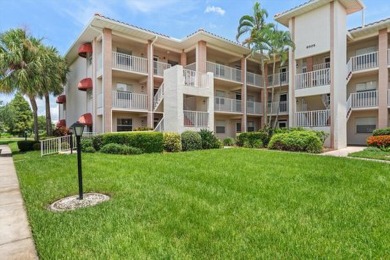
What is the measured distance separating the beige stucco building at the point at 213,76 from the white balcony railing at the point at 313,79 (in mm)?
77

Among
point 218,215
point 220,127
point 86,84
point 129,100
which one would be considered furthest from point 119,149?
point 220,127

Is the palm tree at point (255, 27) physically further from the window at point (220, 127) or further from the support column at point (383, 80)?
the support column at point (383, 80)

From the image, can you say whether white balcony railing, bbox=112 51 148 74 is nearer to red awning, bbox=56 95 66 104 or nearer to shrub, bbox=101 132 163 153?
shrub, bbox=101 132 163 153

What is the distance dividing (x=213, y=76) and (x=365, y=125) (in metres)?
13.8

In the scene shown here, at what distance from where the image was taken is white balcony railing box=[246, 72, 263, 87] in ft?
85.3

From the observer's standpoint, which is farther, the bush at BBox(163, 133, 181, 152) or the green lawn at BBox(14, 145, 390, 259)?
the bush at BBox(163, 133, 181, 152)

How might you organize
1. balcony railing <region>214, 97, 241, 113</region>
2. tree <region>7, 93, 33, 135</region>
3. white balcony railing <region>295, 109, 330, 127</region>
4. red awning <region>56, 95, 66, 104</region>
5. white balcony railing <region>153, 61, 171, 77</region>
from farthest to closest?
tree <region>7, 93, 33, 135</region>, red awning <region>56, 95, 66, 104</region>, balcony railing <region>214, 97, 241, 113</region>, white balcony railing <region>153, 61, 171, 77</region>, white balcony railing <region>295, 109, 330, 127</region>

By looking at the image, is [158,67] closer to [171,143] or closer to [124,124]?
[124,124]

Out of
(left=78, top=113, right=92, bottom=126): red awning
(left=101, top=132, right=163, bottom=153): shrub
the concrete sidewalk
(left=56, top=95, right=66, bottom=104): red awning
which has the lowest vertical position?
the concrete sidewalk

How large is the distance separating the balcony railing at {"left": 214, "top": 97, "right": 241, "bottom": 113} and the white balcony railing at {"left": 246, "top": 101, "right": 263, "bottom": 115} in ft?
5.30

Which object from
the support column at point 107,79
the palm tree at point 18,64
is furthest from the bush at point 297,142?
the palm tree at point 18,64

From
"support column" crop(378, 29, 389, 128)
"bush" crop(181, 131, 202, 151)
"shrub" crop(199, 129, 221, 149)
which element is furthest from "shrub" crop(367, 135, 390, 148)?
"bush" crop(181, 131, 202, 151)

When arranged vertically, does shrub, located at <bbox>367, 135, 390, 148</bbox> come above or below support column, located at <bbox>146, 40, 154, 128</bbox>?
below

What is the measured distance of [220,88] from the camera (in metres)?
25.4
